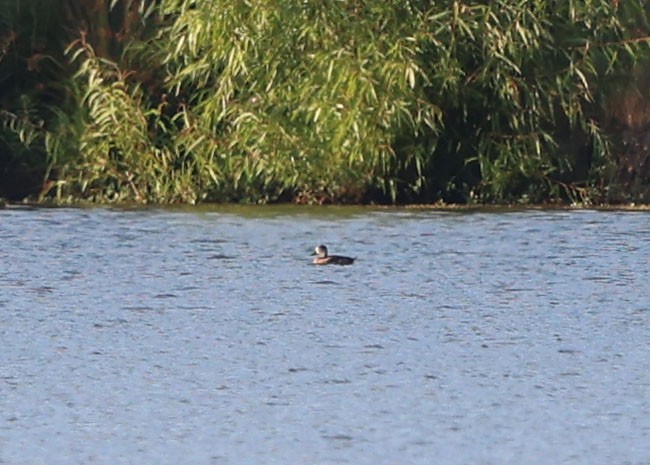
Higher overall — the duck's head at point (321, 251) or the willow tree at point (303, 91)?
the willow tree at point (303, 91)

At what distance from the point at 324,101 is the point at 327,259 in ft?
11.6

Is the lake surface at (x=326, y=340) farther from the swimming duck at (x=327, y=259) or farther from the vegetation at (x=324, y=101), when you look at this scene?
the vegetation at (x=324, y=101)

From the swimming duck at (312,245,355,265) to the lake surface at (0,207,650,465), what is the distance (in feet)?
0.22

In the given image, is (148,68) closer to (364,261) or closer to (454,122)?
(454,122)

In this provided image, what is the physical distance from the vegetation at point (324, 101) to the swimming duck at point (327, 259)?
306 cm

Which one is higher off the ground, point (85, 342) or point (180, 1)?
point (180, 1)

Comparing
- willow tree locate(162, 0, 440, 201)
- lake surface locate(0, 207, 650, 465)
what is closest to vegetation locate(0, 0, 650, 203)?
willow tree locate(162, 0, 440, 201)

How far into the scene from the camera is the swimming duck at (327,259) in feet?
42.6

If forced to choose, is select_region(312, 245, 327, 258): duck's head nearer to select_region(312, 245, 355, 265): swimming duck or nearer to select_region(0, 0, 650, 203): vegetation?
select_region(312, 245, 355, 265): swimming duck

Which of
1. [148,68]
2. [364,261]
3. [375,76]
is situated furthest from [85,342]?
[148,68]

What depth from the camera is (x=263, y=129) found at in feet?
54.5

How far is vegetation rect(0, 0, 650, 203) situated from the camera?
16.3m

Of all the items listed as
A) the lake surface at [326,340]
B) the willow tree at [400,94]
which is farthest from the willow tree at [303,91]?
the lake surface at [326,340]

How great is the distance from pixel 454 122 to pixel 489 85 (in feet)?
1.99
